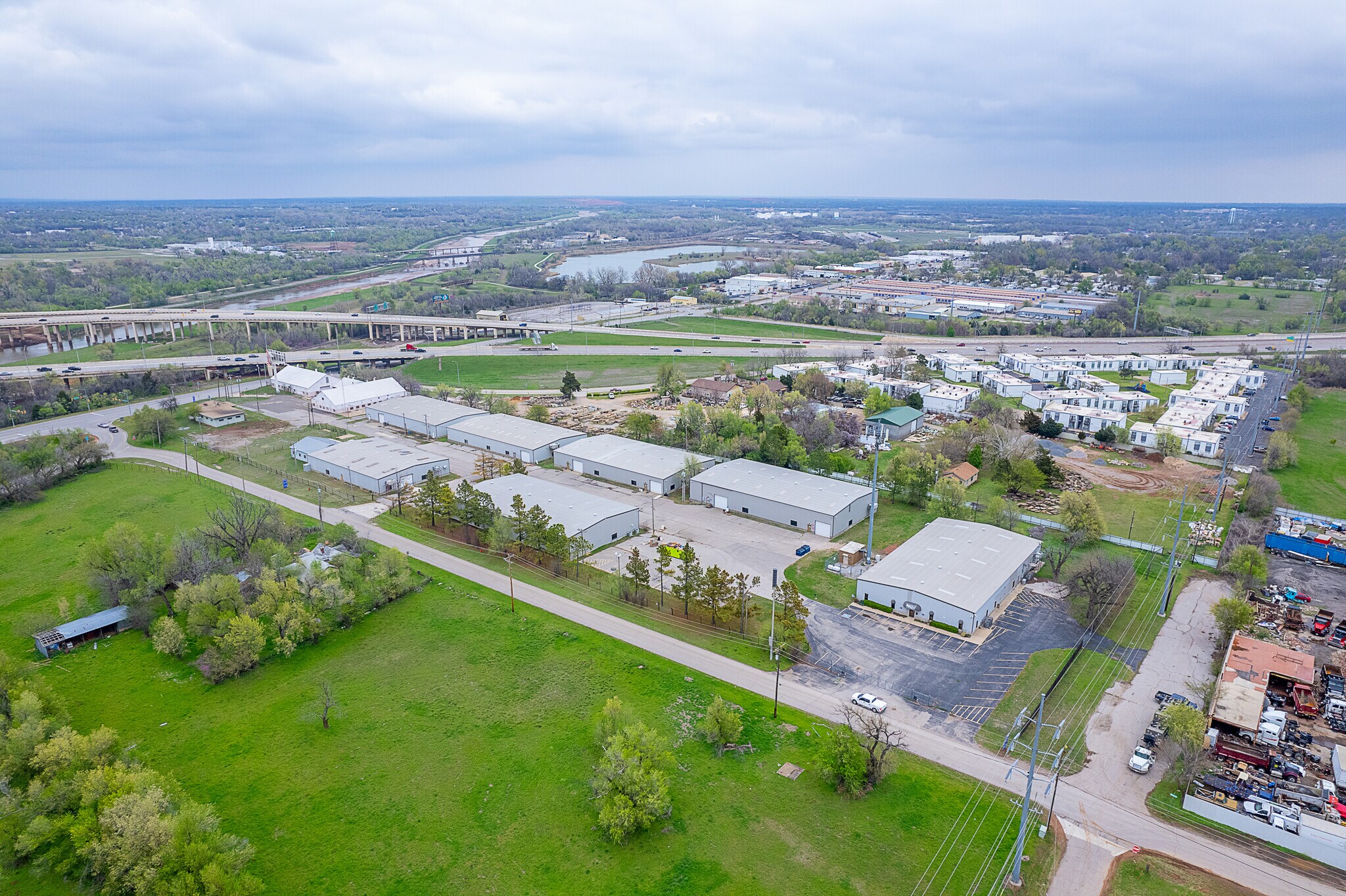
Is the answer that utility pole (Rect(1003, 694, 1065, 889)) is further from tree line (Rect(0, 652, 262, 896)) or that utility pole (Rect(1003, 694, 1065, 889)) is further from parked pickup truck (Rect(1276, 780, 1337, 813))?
tree line (Rect(0, 652, 262, 896))

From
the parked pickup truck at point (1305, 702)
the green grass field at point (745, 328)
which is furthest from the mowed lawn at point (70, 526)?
the green grass field at point (745, 328)

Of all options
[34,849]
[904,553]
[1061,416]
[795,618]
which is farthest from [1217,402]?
[34,849]

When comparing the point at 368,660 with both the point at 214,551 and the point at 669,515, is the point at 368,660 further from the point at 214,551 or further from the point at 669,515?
the point at 669,515

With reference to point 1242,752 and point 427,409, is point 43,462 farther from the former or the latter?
point 1242,752

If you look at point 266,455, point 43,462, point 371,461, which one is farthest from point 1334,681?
point 43,462

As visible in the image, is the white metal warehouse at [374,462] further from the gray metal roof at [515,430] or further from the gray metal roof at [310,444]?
the gray metal roof at [515,430]

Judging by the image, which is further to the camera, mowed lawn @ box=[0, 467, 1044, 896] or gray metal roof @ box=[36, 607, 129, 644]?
gray metal roof @ box=[36, 607, 129, 644]

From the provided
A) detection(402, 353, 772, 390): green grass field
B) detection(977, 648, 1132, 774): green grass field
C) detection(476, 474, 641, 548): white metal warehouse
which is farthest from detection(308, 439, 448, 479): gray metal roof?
detection(977, 648, 1132, 774): green grass field
